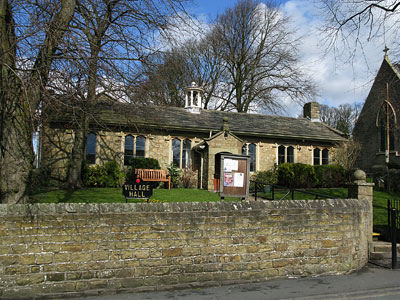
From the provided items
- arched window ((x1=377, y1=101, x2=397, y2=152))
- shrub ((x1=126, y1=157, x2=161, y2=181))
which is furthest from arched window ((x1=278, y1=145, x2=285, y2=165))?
arched window ((x1=377, y1=101, x2=397, y2=152))

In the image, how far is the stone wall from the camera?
217 inches

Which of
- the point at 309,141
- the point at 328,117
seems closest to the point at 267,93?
the point at 309,141

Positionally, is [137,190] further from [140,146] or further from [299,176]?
[299,176]

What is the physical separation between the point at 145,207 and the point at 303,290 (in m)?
3.28

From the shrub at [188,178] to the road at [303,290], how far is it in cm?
1341

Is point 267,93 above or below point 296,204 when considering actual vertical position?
above

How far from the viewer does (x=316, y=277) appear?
7.01 m

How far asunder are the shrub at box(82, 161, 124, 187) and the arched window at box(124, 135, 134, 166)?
1.60m

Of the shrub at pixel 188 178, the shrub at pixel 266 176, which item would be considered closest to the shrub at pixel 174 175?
the shrub at pixel 188 178

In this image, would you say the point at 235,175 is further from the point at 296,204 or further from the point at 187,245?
the point at 187,245

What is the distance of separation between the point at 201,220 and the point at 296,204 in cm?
211

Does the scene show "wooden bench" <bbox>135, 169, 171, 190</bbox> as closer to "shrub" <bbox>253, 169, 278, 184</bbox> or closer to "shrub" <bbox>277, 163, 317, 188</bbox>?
"shrub" <bbox>253, 169, 278, 184</bbox>

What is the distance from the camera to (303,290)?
244 inches

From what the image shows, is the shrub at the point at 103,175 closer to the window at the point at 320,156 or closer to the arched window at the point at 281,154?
the arched window at the point at 281,154
